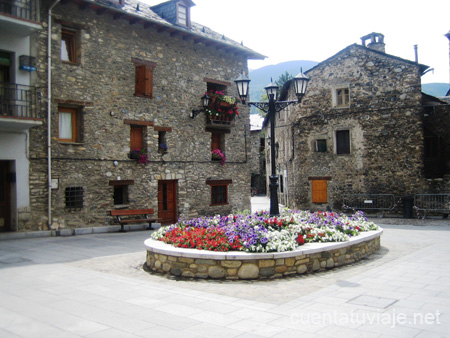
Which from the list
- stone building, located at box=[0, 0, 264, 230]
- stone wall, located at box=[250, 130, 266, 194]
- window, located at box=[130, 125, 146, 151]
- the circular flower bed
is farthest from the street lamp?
stone wall, located at box=[250, 130, 266, 194]

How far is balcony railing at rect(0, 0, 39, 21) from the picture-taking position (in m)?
12.5

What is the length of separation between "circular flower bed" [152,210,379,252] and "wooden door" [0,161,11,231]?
255 inches

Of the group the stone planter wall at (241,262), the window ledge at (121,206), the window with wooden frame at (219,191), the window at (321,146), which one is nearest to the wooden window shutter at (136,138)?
the window ledge at (121,206)

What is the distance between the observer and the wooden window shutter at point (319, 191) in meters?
23.1

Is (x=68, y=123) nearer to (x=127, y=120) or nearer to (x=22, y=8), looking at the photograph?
(x=127, y=120)

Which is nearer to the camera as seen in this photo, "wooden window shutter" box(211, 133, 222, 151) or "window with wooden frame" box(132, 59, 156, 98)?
"window with wooden frame" box(132, 59, 156, 98)

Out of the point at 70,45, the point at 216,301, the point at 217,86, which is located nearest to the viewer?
the point at 216,301

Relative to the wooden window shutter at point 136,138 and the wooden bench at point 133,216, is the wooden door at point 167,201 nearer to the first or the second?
the wooden bench at point 133,216

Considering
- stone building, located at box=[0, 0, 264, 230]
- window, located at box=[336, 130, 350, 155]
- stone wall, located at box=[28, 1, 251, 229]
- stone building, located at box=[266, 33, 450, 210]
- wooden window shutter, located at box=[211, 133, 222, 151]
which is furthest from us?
window, located at box=[336, 130, 350, 155]

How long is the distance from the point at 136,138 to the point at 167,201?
10.3 ft

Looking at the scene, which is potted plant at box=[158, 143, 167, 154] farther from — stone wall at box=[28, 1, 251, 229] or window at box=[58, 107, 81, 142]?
window at box=[58, 107, 81, 142]

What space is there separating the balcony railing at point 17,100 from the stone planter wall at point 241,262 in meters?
7.01

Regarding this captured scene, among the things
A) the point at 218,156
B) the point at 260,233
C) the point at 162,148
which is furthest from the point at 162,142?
the point at 260,233

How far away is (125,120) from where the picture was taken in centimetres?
1597
